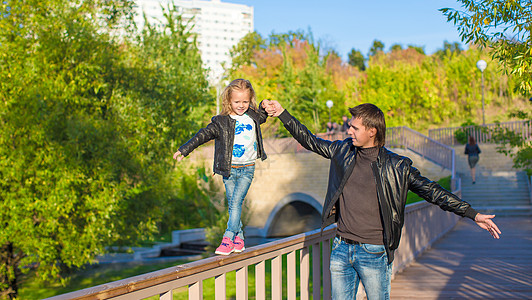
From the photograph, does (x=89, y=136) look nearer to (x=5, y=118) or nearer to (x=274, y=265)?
(x=5, y=118)

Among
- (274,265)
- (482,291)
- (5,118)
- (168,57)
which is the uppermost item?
(168,57)

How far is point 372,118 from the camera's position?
3.55 metres

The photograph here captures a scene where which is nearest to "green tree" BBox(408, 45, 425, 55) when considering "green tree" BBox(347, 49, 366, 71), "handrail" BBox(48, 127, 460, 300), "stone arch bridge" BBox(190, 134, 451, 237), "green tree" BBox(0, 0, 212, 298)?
"green tree" BBox(347, 49, 366, 71)

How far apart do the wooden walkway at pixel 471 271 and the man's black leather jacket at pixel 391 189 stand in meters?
3.45

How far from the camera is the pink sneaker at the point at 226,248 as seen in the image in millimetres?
3615

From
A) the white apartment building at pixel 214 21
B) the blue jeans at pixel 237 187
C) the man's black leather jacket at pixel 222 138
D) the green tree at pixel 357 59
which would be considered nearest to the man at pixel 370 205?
the blue jeans at pixel 237 187

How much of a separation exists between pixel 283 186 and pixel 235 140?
26012 millimetres

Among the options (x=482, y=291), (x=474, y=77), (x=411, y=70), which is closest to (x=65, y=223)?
(x=482, y=291)

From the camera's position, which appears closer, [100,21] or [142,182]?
[142,182]

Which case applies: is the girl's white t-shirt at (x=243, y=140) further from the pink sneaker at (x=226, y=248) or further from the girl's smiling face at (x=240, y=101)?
the pink sneaker at (x=226, y=248)

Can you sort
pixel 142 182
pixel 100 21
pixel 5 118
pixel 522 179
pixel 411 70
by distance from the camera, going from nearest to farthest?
pixel 5 118, pixel 142 182, pixel 100 21, pixel 522 179, pixel 411 70

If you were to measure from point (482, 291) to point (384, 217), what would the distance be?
4.31 meters

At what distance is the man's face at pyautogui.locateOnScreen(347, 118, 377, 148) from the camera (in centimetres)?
354

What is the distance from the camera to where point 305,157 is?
28.9m
